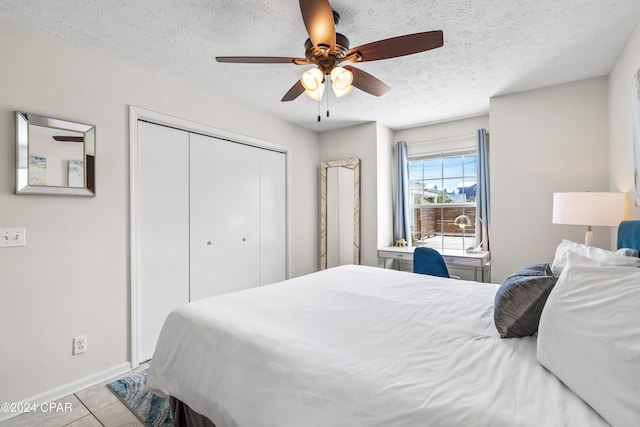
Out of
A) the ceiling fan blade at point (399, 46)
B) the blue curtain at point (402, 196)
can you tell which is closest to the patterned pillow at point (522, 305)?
the ceiling fan blade at point (399, 46)

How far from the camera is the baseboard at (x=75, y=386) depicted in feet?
6.60

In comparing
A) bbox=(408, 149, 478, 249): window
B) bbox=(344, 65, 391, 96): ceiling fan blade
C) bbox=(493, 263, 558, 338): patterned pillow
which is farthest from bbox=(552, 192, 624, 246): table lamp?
bbox=(344, 65, 391, 96): ceiling fan blade

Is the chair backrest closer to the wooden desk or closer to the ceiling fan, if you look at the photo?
the wooden desk

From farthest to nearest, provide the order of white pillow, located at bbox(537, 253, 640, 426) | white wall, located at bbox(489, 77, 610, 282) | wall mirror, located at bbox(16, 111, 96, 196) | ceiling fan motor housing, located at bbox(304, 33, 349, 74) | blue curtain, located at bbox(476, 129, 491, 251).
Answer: blue curtain, located at bbox(476, 129, 491, 251) < white wall, located at bbox(489, 77, 610, 282) < wall mirror, located at bbox(16, 111, 96, 196) < ceiling fan motor housing, located at bbox(304, 33, 349, 74) < white pillow, located at bbox(537, 253, 640, 426)

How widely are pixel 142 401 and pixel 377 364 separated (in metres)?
1.90

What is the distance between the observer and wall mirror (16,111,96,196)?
1985mm

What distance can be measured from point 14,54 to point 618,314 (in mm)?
3356

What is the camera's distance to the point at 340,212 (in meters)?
4.39

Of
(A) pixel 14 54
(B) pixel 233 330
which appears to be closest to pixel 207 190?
(A) pixel 14 54

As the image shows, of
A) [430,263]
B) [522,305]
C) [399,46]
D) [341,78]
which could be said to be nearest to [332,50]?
[341,78]

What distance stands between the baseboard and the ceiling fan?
250cm

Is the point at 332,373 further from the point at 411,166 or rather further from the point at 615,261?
the point at 411,166

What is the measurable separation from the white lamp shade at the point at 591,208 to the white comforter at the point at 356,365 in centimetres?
112

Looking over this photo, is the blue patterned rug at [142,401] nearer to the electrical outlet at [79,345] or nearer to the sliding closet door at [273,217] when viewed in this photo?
the electrical outlet at [79,345]
